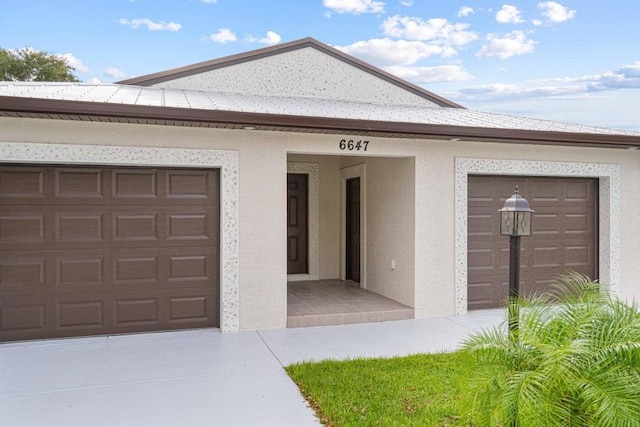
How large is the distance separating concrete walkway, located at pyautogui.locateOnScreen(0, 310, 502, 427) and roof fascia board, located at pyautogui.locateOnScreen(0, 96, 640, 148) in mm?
2933

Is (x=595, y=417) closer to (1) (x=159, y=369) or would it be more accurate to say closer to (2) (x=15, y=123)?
(1) (x=159, y=369)

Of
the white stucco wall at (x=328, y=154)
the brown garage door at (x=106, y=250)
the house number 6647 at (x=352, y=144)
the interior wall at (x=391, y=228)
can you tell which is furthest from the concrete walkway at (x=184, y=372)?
the house number 6647 at (x=352, y=144)

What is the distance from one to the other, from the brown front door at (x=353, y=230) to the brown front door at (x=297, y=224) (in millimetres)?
960

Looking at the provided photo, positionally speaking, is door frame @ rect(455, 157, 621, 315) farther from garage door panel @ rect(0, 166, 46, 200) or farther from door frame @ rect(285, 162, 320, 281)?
garage door panel @ rect(0, 166, 46, 200)

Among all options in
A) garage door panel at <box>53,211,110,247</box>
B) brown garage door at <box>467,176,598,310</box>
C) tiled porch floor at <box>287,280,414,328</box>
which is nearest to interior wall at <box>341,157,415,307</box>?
tiled porch floor at <box>287,280,414,328</box>

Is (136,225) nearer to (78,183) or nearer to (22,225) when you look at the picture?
(78,183)

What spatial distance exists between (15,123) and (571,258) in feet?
30.9

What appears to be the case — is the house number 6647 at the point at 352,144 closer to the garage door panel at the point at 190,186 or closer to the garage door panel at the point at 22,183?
the garage door panel at the point at 190,186

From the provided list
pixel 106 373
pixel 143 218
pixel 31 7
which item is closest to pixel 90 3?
pixel 31 7

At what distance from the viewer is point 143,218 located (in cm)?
666

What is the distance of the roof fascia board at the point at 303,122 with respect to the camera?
216 inches

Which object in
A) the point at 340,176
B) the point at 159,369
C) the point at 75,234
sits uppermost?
the point at 340,176

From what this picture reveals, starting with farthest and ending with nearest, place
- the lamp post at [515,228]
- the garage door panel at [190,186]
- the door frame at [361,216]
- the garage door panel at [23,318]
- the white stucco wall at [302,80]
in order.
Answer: the white stucco wall at [302,80]
the door frame at [361,216]
the garage door panel at [190,186]
the garage door panel at [23,318]
the lamp post at [515,228]

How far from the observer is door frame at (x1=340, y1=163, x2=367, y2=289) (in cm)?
952
